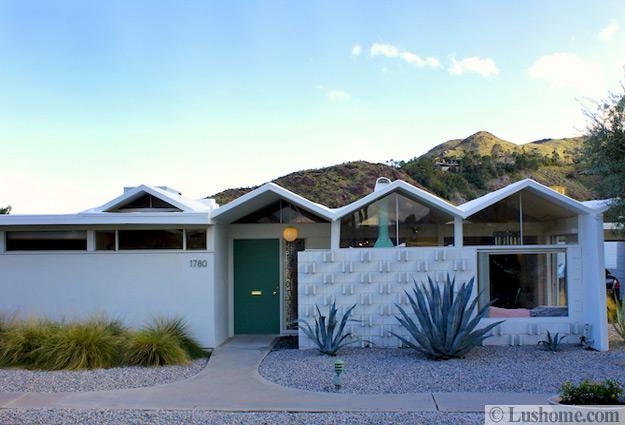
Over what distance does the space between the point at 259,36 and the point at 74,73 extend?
16.7 ft

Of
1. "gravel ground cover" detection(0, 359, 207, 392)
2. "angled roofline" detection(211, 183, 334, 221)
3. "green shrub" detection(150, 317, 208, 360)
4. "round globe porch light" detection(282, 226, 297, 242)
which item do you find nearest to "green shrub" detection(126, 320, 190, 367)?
"gravel ground cover" detection(0, 359, 207, 392)

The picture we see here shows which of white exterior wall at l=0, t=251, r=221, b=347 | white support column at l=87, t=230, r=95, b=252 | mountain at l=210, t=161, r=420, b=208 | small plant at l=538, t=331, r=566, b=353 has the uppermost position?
mountain at l=210, t=161, r=420, b=208

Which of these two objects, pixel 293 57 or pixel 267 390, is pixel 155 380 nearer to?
pixel 267 390

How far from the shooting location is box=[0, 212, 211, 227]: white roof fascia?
12680 millimetres

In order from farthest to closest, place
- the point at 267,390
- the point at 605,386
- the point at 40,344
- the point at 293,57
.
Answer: the point at 293,57
the point at 40,344
the point at 267,390
the point at 605,386

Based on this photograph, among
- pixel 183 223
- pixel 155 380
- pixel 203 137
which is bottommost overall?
pixel 155 380

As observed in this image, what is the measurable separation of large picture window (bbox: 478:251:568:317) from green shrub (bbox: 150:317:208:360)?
5759 millimetres

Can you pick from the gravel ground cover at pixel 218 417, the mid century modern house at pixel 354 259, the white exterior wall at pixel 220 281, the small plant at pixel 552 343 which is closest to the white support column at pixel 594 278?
the mid century modern house at pixel 354 259

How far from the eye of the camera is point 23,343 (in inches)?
436

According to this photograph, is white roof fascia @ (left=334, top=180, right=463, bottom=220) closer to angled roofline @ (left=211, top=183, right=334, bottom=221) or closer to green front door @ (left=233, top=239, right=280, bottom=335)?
angled roofline @ (left=211, top=183, right=334, bottom=221)

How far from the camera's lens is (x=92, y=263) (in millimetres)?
13203

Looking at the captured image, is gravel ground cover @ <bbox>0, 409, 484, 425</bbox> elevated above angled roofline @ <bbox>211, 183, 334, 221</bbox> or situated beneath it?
situated beneath

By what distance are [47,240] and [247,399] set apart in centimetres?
716

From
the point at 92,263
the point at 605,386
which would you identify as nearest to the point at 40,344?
the point at 92,263
